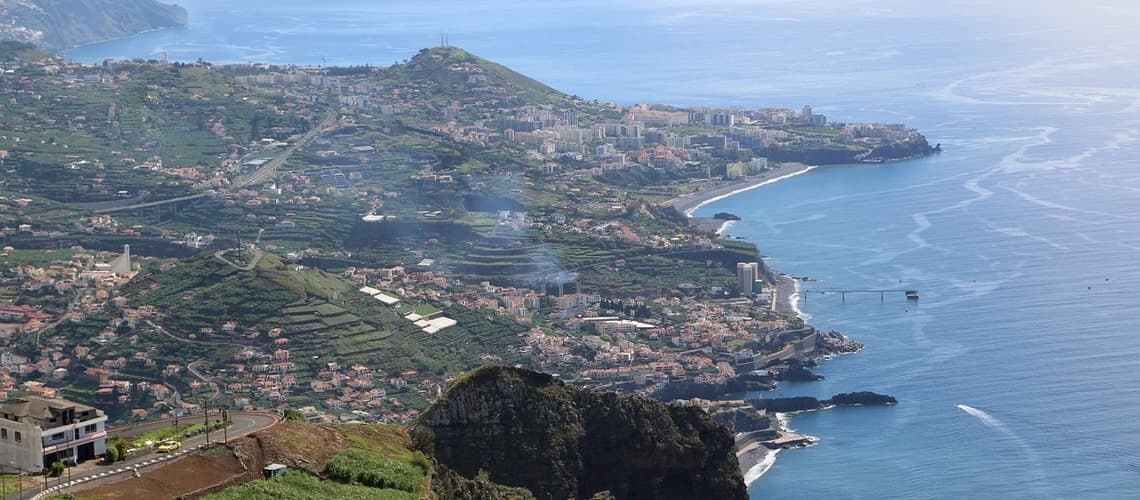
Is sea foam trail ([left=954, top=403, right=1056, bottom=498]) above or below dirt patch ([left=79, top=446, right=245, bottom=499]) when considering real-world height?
below

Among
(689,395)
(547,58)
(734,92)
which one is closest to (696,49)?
(547,58)

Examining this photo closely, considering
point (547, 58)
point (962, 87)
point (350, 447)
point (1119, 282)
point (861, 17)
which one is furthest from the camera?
point (861, 17)

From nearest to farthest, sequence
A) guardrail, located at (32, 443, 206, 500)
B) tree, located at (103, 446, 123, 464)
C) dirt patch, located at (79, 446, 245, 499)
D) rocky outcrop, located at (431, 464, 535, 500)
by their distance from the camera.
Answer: guardrail, located at (32, 443, 206, 500)
dirt patch, located at (79, 446, 245, 499)
tree, located at (103, 446, 123, 464)
rocky outcrop, located at (431, 464, 535, 500)

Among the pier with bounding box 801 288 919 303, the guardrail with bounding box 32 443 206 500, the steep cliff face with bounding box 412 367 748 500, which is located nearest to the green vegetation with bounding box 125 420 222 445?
the guardrail with bounding box 32 443 206 500

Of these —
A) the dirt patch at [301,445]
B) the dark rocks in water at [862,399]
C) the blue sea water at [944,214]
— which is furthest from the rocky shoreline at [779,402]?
the dirt patch at [301,445]

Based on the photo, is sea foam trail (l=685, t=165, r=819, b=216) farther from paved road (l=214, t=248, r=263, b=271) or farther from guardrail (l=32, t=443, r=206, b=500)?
guardrail (l=32, t=443, r=206, b=500)

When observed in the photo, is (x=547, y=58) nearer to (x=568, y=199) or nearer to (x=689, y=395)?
(x=568, y=199)

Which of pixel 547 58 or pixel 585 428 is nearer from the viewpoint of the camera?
pixel 585 428
